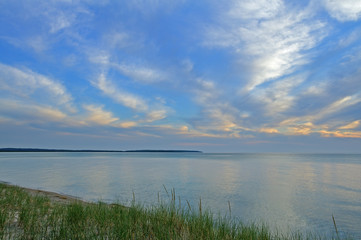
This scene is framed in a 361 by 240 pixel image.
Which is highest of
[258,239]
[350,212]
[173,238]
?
[173,238]

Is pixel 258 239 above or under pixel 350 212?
above

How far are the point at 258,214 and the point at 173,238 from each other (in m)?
13.4

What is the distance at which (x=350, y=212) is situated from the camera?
16906 millimetres

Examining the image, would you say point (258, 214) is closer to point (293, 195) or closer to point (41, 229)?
point (293, 195)

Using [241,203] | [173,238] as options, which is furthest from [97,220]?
[241,203]

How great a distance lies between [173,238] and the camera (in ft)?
14.7

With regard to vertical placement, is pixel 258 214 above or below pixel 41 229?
below

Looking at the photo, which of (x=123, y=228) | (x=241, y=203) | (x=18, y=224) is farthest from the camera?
(x=241, y=203)

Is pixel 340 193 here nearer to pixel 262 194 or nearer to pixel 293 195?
pixel 293 195

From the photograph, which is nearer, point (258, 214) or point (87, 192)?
point (258, 214)

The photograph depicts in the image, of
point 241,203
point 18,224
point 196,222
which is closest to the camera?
point 18,224

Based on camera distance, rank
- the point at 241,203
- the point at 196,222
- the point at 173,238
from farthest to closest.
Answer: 1. the point at 241,203
2. the point at 196,222
3. the point at 173,238

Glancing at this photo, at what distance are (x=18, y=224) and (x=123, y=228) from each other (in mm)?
2569

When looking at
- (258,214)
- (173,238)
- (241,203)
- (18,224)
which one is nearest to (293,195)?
(241,203)
